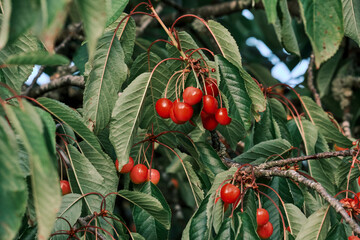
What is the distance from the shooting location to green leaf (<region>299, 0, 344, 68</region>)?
1.09 m

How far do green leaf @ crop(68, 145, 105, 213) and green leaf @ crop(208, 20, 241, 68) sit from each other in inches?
22.1

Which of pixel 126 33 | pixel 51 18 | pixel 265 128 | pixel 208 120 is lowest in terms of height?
pixel 265 128

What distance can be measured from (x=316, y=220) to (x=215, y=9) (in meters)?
2.34

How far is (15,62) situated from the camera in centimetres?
89

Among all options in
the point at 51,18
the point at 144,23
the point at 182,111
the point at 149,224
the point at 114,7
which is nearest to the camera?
the point at 51,18

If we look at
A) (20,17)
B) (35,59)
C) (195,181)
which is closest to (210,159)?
(195,181)

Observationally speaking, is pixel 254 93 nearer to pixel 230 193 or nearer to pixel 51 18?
pixel 230 193

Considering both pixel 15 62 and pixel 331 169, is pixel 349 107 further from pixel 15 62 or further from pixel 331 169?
pixel 15 62

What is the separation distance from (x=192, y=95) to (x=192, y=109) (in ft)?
0.18

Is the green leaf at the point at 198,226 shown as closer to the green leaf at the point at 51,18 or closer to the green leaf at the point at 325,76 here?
the green leaf at the point at 51,18

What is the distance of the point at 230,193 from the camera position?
1.45 meters

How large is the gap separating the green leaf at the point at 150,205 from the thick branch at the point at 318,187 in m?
0.31

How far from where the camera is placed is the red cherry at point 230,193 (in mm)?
1450

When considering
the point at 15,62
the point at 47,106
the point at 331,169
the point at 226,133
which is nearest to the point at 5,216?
the point at 15,62
